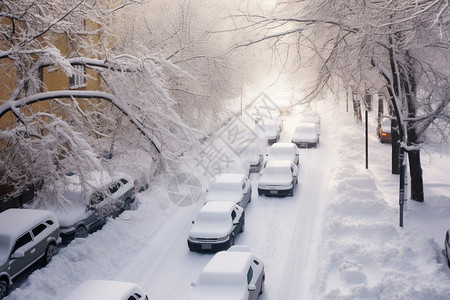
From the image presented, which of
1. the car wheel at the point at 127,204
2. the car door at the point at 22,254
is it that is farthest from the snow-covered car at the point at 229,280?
the car wheel at the point at 127,204

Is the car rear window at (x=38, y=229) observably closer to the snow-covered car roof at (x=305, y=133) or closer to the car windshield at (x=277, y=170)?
the car windshield at (x=277, y=170)

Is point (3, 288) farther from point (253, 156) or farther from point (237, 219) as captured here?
point (253, 156)

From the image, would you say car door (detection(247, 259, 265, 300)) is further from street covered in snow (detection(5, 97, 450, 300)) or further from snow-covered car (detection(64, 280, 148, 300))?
snow-covered car (detection(64, 280, 148, 300))

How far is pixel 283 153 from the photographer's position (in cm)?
2458

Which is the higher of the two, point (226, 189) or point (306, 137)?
point (306, 137)

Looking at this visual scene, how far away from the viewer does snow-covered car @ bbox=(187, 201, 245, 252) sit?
14.6m

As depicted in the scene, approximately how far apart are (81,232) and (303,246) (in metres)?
7.58

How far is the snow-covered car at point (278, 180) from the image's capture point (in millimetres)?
20016

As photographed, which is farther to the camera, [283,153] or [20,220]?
[283,153]

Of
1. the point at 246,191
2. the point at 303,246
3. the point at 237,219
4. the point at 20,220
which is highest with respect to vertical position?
the point at 20,220

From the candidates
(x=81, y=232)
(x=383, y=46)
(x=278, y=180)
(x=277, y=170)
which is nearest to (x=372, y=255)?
(x=383, y=46)

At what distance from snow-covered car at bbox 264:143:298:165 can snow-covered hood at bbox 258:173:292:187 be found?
3.38 m

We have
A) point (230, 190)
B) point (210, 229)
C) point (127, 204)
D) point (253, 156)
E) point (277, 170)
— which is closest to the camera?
point (210, 229)

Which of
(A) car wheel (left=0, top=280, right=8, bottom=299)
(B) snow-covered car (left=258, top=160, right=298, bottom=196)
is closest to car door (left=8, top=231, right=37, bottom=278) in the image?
(A) car wheel (left=0, top=280, right=8, bottom=299)
